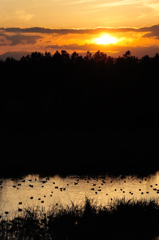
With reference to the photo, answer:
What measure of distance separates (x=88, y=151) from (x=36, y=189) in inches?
787

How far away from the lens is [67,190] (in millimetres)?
27656

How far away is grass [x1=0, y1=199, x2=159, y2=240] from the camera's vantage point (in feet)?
57.5

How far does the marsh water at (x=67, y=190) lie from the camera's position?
23.6m

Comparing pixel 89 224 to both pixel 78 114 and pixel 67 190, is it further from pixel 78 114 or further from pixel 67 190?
pixel 78 114

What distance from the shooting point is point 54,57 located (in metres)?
117

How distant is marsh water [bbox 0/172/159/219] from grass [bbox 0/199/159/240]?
229 cm

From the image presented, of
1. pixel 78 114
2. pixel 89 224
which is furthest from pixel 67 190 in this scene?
pixel 78 114

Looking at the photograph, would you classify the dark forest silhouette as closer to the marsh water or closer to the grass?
the marsh water

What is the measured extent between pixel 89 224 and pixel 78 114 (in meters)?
59.8

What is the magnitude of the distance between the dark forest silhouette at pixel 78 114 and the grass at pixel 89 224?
54.2 ft

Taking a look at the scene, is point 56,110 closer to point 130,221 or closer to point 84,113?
point 84,113

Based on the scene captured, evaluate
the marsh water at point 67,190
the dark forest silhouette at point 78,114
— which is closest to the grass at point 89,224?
the marsh water at point 67,190

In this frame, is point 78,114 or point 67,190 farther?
point 78,114

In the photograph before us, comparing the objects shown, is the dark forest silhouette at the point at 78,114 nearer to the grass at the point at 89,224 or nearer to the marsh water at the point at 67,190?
the marsh water at the point at 67,190
